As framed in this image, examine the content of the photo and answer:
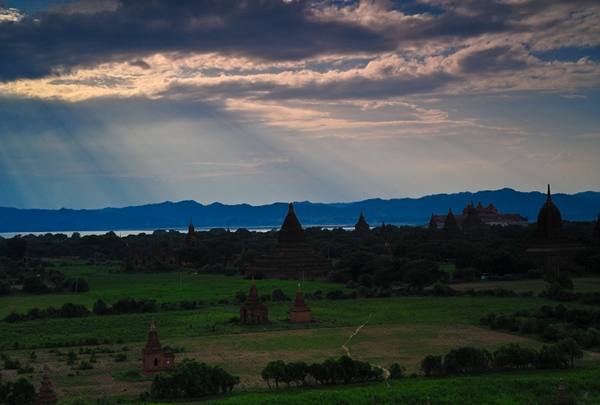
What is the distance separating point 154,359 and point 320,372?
8303 millimetres

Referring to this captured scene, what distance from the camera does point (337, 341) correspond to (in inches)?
1816

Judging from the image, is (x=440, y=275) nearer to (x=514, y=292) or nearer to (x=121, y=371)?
(x=514, y=292)

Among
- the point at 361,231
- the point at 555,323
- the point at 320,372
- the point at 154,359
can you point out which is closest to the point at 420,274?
the point at 555,323

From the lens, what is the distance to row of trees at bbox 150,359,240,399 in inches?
1296

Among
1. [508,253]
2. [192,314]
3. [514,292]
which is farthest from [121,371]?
[508,253]

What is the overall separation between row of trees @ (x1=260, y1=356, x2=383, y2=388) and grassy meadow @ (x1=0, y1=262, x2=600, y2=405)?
2.97 ft

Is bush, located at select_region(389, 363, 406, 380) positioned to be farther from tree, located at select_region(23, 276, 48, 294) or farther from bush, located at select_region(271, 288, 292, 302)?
tree, located at select_region(23, 276, 48, 294)

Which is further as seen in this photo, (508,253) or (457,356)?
(508,253)

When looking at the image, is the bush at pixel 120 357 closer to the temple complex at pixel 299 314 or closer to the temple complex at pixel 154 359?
the temple complex at pixel 154 359

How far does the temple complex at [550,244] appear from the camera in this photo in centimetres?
8362

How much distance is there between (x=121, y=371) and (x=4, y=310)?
26.9 metres

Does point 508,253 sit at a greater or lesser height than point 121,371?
greater

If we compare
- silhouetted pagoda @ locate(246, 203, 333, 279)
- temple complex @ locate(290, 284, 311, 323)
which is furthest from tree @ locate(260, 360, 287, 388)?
silhouetted pagoda @ locate(246, 203, 333, 279)

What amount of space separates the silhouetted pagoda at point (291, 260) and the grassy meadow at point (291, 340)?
10.3m
